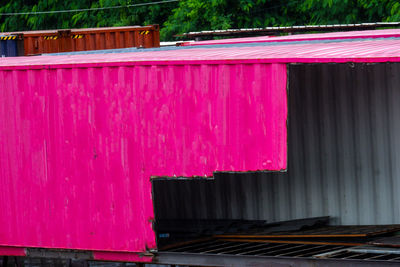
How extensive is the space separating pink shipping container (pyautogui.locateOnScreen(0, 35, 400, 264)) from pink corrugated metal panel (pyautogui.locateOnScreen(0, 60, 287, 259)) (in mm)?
16

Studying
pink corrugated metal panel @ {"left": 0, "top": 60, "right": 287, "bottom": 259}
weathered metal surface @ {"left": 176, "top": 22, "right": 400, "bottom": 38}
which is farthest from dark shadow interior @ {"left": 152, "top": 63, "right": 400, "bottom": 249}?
weathered metal surface @ {"left": 176, "top": 22, "right": 400, "bottom": 38}

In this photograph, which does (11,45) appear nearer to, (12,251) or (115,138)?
(12,251)

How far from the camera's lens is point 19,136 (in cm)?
1216

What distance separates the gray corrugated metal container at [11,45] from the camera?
2078 cm

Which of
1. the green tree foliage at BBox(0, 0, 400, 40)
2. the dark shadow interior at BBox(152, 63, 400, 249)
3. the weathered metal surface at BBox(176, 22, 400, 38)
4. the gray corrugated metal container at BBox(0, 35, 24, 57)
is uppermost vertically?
the green tree foliage at BBox(0, 0, 400, 40)

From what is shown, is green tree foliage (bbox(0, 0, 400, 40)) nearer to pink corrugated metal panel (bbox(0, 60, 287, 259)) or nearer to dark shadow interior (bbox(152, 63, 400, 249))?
dark shadow interior (bbox(152, 63, 400, 249))

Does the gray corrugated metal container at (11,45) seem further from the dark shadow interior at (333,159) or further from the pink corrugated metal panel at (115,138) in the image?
the dark shadow interior at (333,159)

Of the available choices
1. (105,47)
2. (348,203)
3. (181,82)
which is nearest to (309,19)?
(105,47)

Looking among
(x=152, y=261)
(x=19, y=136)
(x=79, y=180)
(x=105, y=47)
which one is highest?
(x=105, y=47)

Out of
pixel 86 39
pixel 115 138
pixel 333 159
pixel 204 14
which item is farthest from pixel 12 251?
pixel 204 14

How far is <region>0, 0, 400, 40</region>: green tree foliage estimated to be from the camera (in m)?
30.7

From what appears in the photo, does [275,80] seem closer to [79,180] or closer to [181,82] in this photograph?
[181,82]

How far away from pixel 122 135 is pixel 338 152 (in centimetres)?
398

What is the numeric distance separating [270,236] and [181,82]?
3139 millimetres
